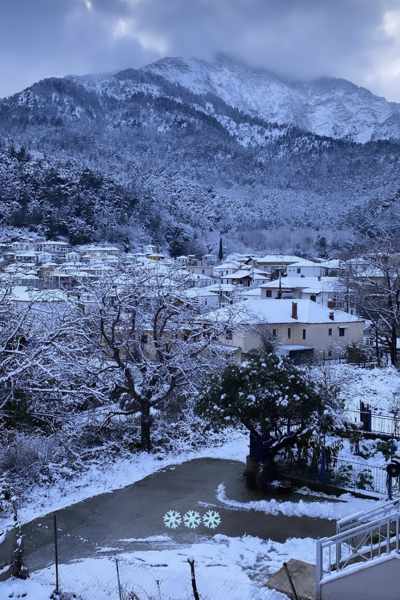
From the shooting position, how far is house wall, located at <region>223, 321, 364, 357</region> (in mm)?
30845

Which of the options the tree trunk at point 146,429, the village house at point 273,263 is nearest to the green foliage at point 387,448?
the tree trunk at point 146,429

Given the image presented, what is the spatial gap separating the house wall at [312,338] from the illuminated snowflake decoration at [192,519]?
20.2 meters

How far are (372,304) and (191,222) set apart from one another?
9479 centimetres

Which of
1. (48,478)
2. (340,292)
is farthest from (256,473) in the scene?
(340,292)

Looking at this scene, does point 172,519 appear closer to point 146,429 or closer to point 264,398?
point 264,398

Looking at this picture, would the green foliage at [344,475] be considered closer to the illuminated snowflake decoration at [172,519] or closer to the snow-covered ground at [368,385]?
the illuminated snowflake decoration at [172,519]

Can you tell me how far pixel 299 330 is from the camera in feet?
106

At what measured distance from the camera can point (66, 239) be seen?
8788cm

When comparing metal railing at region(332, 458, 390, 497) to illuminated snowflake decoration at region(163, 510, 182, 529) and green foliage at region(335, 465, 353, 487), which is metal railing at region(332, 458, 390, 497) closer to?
green foliage at region(335, 465, 353, 487)

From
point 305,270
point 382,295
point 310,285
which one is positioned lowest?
point 382,295

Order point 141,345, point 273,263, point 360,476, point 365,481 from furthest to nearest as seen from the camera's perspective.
Result: point 273,263 → point 141,345 → point 360,476 → point 365,481

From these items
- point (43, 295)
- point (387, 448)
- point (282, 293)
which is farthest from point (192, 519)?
point (282, 293)

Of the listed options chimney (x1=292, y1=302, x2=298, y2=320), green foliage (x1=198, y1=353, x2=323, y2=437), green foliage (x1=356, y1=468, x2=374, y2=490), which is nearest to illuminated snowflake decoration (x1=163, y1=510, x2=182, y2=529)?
green foliage (x1=198, y1=353, x2=323, y2=437)

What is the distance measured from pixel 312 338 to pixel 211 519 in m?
22.8
